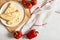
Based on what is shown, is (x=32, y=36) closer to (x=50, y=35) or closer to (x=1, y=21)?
(x=50, y=35)

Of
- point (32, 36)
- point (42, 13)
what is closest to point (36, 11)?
point (42, 13)

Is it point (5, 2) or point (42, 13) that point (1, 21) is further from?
point (42, 13)

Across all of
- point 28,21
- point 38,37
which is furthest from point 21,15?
point 38,37

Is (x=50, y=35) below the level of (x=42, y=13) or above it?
below

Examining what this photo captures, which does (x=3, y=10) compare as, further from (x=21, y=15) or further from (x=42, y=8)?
(x=42, y=8)

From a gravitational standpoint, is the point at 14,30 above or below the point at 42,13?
below

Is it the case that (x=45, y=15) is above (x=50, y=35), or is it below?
above

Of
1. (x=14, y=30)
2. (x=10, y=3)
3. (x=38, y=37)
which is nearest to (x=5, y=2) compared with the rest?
(x=10, y=3)
